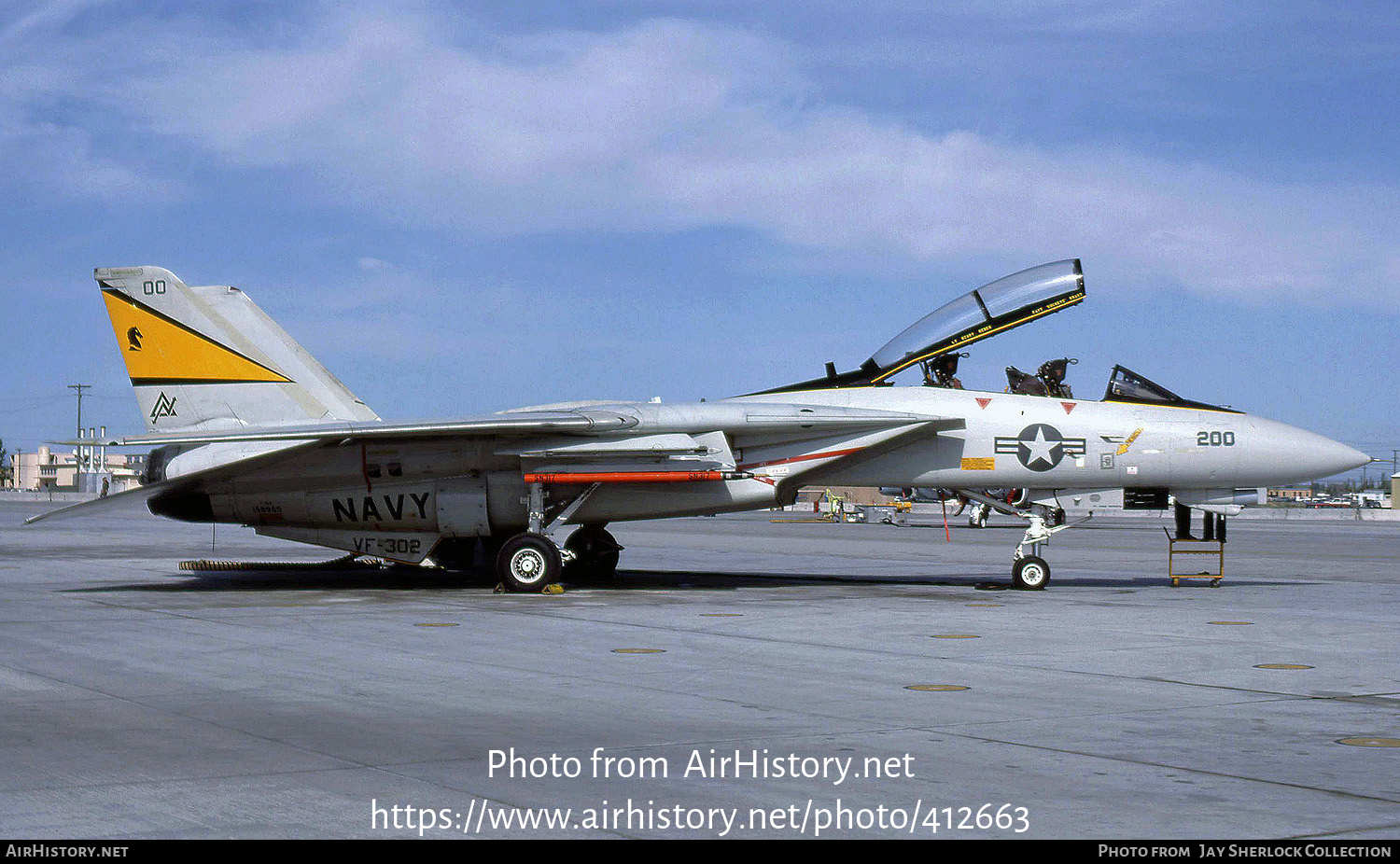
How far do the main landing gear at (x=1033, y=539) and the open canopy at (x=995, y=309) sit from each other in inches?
82.1

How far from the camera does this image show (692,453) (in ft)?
52.5

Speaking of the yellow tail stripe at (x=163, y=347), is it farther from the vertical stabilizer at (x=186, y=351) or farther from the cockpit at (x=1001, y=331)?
the cockpit at (x=1001, y=331)

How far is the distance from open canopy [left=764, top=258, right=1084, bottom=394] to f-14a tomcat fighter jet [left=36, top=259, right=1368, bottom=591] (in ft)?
0.08

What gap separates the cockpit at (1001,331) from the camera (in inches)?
661

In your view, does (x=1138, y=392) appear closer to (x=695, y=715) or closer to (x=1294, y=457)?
(x=1294, y=457)

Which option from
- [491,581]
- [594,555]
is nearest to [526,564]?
[491,581]

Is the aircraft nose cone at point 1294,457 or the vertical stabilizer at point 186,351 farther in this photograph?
the vertical stabilizer at point 186,351

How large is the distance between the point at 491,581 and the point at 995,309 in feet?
26.3

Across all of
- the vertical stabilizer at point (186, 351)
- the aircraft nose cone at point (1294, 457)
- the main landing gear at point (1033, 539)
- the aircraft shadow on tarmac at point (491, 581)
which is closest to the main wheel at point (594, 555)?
the aircraft shadow on tarmac at point (491, 581)

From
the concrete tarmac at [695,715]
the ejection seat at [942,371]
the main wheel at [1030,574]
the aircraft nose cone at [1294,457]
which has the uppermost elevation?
the ejection seat at [942,371]

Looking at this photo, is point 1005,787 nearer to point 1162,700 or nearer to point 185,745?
point 1162,700

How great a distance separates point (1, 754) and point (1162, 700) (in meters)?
6.40

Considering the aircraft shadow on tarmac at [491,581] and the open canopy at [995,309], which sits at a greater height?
the open canopy at [995,309]

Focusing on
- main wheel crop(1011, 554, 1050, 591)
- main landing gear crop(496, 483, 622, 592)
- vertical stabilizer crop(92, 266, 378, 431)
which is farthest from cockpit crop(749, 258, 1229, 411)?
vertical stabilizer crop(92, 266, 378, 431)
